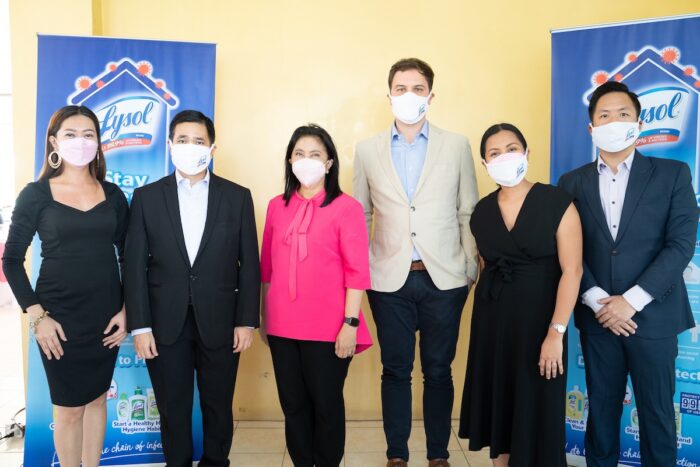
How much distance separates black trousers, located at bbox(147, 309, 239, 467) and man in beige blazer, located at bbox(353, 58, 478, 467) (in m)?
0.73

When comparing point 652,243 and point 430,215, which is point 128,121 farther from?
point 652,243

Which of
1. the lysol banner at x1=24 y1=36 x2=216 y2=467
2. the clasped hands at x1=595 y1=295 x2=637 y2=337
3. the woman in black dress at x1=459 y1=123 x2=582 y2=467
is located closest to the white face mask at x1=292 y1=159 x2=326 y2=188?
the woman in black dress at x1=459 y1=123 x2=582 y2=467

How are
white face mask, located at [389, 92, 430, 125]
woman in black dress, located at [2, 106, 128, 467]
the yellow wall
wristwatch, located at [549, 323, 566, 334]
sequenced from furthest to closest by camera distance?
the yellow wall < white face mask, located at [389, 92, 430, 125] < woman in black dress, located at [2, 106, 128, 467] < wristwatch, located at [549, 323, 566, 334]

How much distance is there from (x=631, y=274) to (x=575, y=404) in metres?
0.99

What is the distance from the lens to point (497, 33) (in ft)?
9.56

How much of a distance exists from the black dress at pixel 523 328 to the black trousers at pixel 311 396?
23.1 inches

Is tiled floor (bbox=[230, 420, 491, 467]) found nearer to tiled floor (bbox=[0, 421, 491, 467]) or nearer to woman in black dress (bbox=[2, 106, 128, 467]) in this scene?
tiled floor (bbox=[0, 421, 491, 467])

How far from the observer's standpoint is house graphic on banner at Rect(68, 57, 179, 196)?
2.53m

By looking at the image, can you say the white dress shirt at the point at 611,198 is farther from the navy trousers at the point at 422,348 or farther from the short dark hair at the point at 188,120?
the short dark hair at the point at 188,120

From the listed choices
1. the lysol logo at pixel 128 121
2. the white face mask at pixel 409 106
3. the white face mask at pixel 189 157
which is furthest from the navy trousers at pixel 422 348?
the lysol logo at pixel 128 121

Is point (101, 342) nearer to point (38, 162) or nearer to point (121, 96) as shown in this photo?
point (38, 162)

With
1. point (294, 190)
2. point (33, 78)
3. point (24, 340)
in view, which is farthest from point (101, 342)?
point (33, 78)

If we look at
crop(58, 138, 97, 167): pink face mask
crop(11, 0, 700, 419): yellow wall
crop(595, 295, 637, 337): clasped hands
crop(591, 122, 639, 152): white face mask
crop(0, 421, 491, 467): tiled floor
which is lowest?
crop(0, 421, 491, 467): tiled floor

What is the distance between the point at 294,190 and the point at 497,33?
1.74 meters
